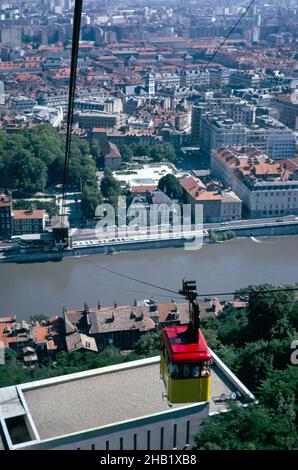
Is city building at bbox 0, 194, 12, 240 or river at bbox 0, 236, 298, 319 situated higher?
city building at bbox 0, 194, 12, 240

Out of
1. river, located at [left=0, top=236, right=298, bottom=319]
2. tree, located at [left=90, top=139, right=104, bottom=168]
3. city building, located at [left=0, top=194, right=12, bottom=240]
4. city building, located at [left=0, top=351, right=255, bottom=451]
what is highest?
city building, located at [left=0, top=351, right=255, bottom=451]

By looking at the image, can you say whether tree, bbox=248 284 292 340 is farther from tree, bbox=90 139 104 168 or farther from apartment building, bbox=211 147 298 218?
tree, bbox=90 139 104 168

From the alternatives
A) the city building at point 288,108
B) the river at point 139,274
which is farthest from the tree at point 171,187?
the city building at point 288,108

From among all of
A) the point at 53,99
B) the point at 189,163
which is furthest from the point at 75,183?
the point at 53,99

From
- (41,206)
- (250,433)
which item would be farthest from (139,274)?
(250,433)

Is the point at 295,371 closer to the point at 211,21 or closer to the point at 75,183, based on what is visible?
the point at 75,183

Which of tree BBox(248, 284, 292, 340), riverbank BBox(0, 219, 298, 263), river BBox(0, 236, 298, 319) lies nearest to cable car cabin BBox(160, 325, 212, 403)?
tree BBox(248, 284, 292, 340)

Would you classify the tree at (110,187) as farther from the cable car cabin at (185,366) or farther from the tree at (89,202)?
the cable car cabin at (185,366)
